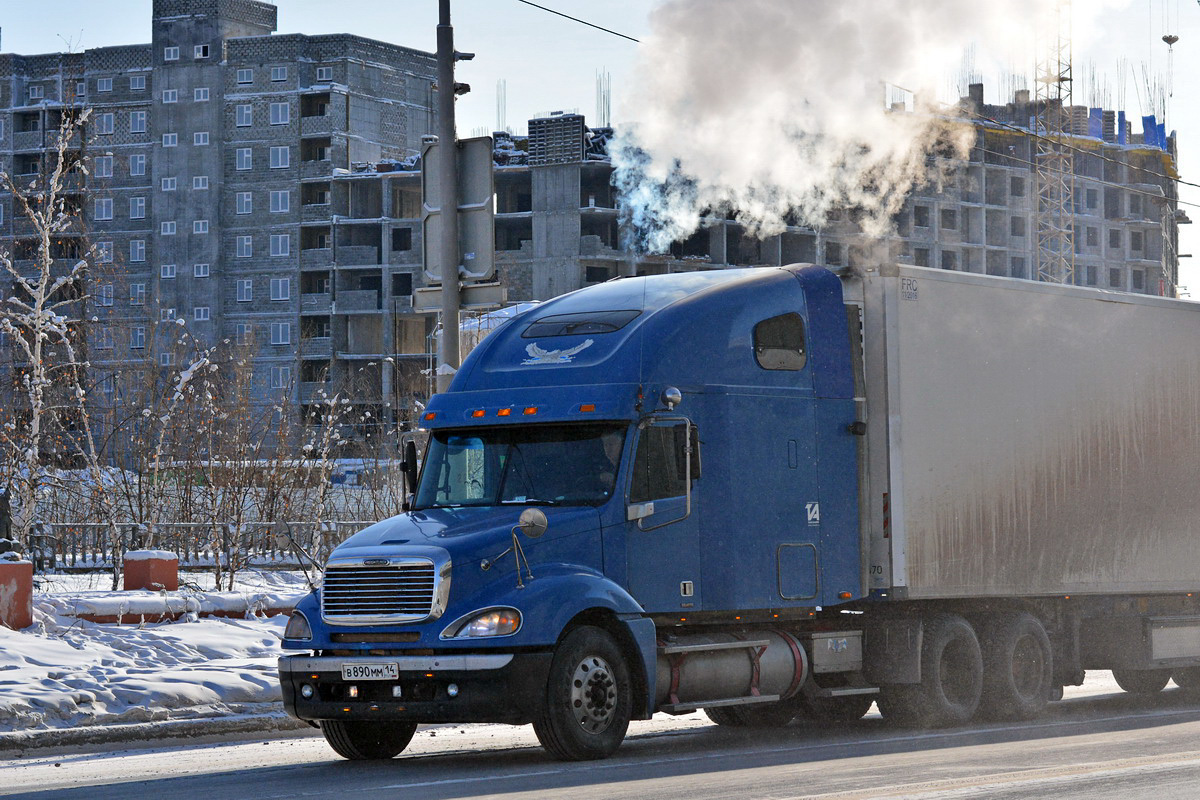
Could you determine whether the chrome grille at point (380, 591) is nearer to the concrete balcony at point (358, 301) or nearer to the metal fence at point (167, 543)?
the metal fence at point (167, 543)

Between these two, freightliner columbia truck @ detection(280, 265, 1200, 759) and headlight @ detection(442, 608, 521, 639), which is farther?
freightliner columbia truck @ detection(280, 265, 1200, 759)

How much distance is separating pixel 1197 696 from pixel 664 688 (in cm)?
893

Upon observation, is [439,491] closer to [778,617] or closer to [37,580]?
[778,617]

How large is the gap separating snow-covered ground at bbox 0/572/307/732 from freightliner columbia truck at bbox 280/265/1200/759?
295 cm

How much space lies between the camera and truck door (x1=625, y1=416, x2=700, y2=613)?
13.5 metres

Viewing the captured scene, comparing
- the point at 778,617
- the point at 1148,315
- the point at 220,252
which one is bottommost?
the point at 778,617

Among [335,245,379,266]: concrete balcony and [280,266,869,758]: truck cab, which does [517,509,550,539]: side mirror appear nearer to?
[280,266,869,758]: truck cab

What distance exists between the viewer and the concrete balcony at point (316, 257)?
103062mm

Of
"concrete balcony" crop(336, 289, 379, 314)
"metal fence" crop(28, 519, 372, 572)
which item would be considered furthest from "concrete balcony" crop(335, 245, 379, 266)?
"metal fence" crop(28, 519, 372, 572)

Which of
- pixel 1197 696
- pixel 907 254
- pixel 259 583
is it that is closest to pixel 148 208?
pixel 907 254

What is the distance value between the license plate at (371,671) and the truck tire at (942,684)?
5.29 m

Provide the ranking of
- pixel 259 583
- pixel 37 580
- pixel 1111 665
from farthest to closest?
pixel 259 583, pixel 37 580, pixel 1111 665

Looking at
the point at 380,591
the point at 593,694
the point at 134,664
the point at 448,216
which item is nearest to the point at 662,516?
the point at 593,694

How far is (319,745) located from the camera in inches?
593
